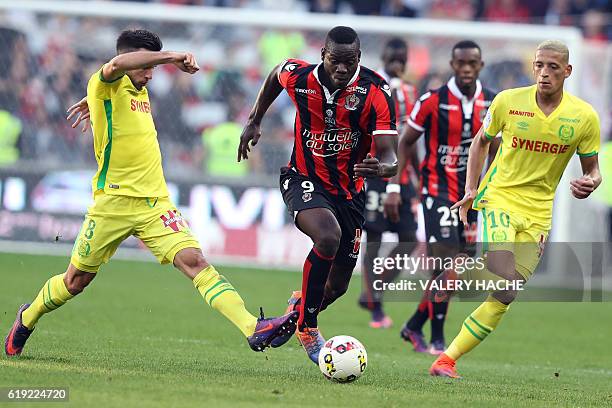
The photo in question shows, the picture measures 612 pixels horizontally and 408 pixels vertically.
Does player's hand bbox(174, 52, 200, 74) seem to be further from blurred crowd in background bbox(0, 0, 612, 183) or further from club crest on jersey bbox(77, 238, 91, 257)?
blurred crowd in background bbox(0, 0, 612, 183)

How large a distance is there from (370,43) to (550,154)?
10375mm

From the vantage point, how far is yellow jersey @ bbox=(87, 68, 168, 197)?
8055 mm

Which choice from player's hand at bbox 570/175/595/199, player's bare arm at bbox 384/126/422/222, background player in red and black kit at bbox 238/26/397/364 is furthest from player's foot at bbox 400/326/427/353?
player's hand at bbox 570/175/595/199

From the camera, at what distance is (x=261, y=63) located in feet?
61.3

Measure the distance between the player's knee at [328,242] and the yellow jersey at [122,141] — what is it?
1195mm

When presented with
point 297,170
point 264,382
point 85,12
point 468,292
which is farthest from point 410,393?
point 85,12

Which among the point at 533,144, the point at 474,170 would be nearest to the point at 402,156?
the point at 474,170

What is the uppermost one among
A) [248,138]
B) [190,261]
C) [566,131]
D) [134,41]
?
[134,41]

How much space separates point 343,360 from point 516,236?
179cm

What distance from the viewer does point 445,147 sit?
35.7ft

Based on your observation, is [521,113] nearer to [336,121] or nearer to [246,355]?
[336,121]

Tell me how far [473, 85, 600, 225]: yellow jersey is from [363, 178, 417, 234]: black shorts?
155 inches

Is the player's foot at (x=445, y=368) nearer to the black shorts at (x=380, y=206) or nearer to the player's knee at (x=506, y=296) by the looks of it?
the player's knee at (x=506, y=296)

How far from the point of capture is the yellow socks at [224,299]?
790cm
